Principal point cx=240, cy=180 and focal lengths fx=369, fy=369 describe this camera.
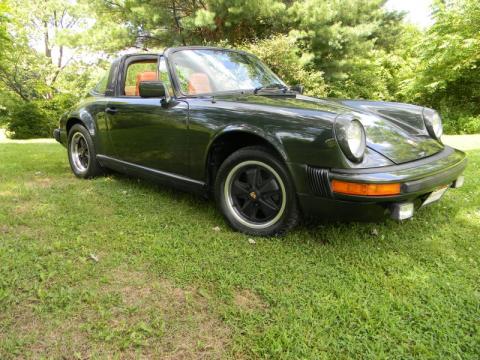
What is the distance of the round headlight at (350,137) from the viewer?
2209mm

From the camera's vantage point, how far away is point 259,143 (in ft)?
8.82

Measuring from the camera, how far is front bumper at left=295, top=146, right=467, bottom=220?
2.18 metres

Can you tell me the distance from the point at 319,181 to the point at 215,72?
1593 millimetres

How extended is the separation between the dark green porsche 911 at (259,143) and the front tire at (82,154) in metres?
0.16

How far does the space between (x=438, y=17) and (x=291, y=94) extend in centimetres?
1389

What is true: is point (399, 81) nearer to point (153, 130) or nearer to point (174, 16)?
point (174, 16)

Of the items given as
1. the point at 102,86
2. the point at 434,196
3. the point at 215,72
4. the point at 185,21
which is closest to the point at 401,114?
the point at 434,196

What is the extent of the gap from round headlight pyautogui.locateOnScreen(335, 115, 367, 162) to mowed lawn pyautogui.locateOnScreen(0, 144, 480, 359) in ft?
2.26

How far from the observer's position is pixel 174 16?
13.0 meters

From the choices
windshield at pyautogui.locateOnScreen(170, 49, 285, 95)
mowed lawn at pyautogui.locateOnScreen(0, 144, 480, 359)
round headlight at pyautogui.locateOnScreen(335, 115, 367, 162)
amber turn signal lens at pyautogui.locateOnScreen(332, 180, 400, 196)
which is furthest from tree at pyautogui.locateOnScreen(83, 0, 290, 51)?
amber turn signal lens at pyautogui.locateOnScreen(332, 180, 400, 196)

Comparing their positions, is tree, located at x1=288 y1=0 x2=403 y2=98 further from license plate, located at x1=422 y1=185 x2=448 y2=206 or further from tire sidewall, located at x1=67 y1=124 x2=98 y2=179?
license plate, located at x1=422 y1=185 x2=448 y2=206

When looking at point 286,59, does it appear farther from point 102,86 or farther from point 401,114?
point 401,114

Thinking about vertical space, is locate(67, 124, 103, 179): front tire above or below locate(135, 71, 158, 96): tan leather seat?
below

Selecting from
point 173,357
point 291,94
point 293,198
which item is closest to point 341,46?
point 291,94
